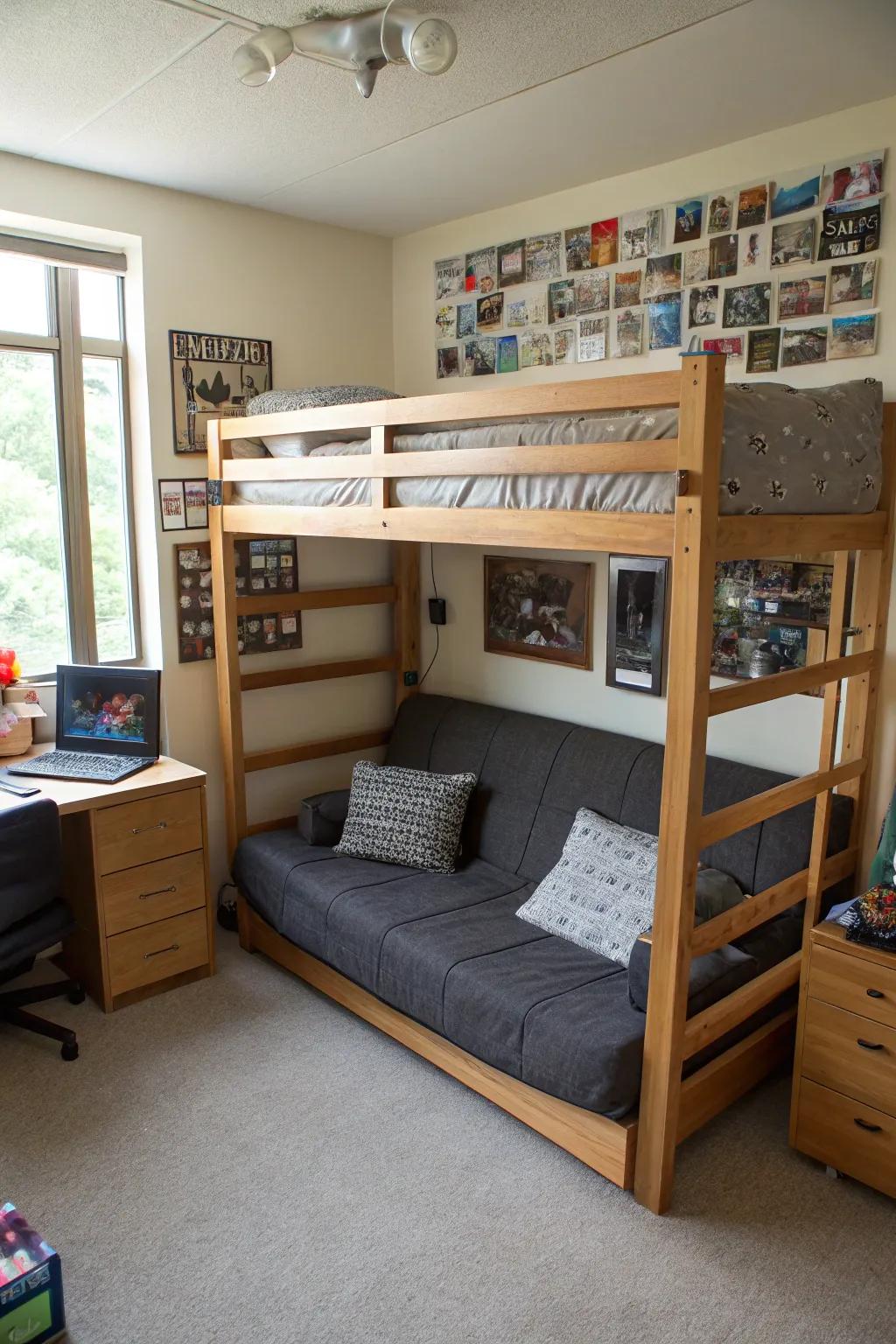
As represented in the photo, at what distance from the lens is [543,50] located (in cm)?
215

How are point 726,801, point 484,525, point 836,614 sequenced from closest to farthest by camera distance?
1. point 484,525
2. point 836,614
3. point 726,801

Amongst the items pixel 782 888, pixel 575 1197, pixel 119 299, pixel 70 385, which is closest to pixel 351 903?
pixel 575 1197

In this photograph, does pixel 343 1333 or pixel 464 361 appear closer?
pixel 343 1333

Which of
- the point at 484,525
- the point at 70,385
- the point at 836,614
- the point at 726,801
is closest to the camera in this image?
the point at 484,525

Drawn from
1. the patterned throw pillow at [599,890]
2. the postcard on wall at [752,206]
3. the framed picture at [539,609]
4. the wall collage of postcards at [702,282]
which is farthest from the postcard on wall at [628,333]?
the patterned throw pillow at [599,890]

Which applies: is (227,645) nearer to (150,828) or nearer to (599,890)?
(150,828)

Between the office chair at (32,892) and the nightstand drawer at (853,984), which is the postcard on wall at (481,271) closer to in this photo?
the office chair at (32,892)

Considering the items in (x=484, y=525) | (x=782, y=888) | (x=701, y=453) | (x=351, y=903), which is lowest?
(x=351, y=903)

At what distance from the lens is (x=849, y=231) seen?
2514 millimetres

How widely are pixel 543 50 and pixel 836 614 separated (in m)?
1.54

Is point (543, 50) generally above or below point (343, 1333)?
above

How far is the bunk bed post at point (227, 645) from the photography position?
3.34m

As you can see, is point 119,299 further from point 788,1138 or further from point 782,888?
point 788,1138

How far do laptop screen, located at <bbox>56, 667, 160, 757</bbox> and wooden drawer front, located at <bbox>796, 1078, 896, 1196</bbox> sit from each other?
222cm
